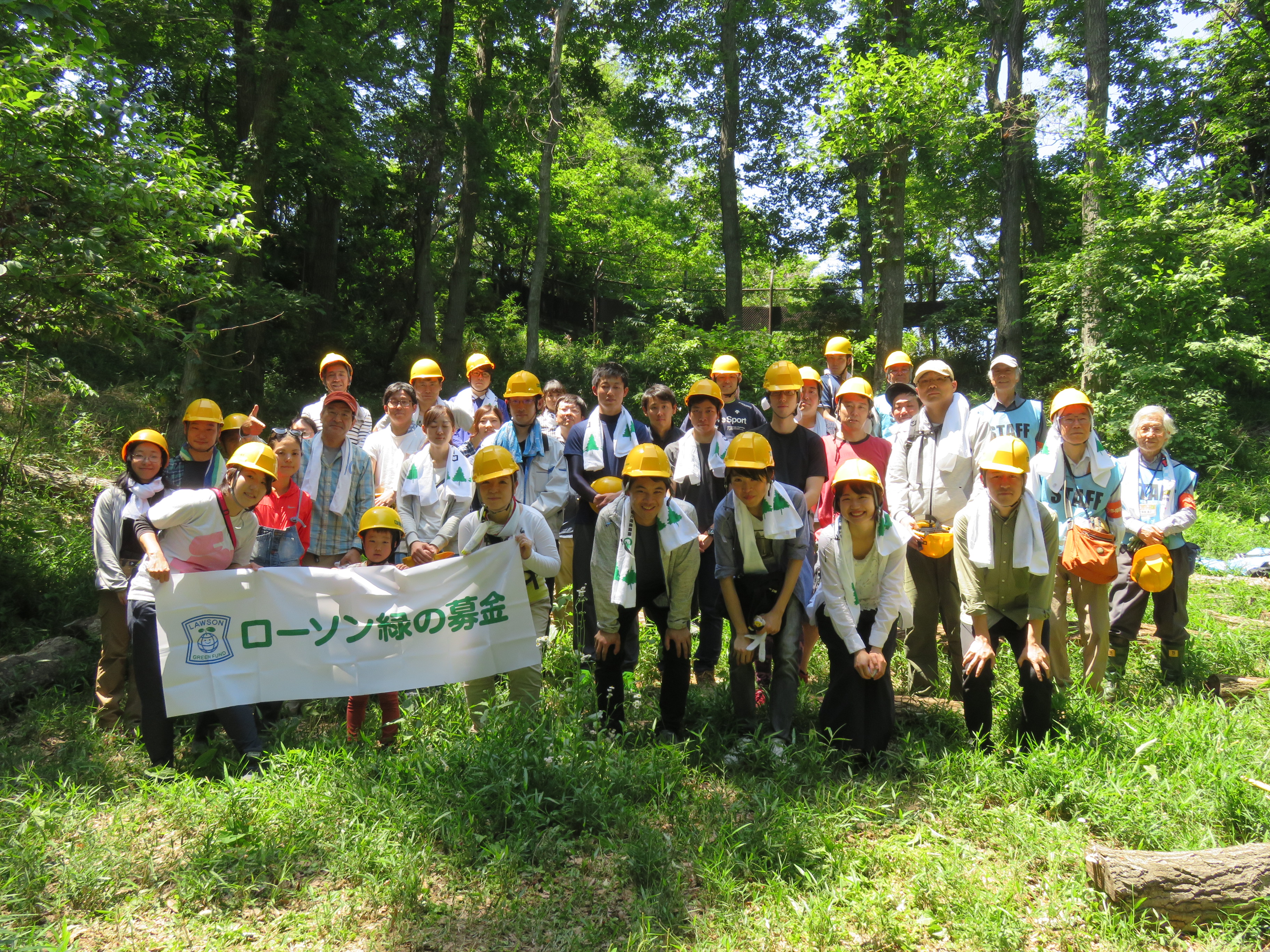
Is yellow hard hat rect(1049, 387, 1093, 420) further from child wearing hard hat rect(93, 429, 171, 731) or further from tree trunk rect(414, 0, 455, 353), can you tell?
tree trunk rect(414, 0, 455, 353)

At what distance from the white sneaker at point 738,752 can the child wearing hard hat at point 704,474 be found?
2.77 ft

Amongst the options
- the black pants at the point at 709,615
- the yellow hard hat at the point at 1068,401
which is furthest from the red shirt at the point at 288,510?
the yellow hard hat at the point at 1068,401

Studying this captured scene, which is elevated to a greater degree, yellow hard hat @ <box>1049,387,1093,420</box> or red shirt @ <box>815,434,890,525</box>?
yellow hard hat @ <box>1049,387,1093,420</box>

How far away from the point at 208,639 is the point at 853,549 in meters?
3.78

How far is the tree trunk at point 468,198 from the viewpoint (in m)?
16.4

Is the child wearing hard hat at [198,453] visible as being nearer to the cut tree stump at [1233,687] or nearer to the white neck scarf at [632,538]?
the white neck scarf at [632,538]

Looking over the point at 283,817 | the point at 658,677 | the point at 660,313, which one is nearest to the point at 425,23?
the point at 660,313

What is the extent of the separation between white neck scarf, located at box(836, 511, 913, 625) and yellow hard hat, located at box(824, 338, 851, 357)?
3.00 metres

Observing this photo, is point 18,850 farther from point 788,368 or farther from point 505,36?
point 505,36

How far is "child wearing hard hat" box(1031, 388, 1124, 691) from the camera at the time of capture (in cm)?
517

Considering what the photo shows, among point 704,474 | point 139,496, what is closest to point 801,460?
point 704,474

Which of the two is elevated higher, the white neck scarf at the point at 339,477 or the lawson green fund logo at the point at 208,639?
the white neck scarf at the point at 339,477

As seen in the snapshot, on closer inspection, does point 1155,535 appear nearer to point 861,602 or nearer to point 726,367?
point 861,602

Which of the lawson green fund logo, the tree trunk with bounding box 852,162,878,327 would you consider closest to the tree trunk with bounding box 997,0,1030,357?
the tree trunk with bounding box 852,162,878,327
